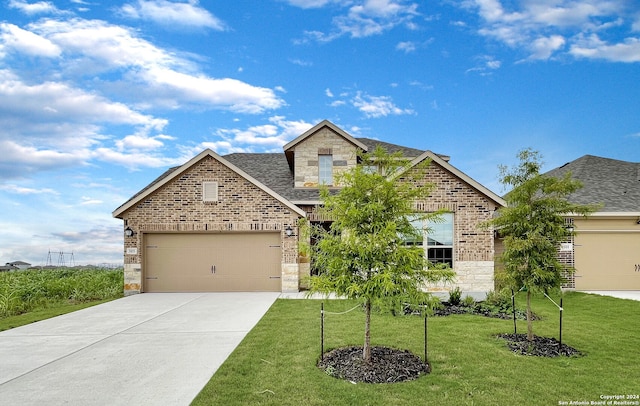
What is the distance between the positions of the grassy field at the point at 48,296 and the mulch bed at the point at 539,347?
11.2 meters

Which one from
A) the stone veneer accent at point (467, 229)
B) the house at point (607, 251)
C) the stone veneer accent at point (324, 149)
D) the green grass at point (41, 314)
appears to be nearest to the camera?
the green grass at point (41, 314)

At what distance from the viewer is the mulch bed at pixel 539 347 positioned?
24.3 feet

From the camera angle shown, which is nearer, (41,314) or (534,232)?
(534,232)

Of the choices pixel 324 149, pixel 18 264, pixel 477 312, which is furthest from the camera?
pixel 18 264

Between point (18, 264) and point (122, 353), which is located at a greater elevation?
point (122, 353)

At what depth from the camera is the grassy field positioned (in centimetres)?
1184

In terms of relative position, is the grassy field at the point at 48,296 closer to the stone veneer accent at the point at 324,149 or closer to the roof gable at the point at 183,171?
the roof gable at the point at 183,171

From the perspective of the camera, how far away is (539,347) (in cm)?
777

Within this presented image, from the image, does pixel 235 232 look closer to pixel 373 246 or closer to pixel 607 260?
pixel 373 246

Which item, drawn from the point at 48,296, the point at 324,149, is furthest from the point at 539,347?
the point at 48,296

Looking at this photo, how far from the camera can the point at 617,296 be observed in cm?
1409

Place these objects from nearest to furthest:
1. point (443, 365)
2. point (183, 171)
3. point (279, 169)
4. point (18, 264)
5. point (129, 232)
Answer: point (443, 365) → point (129, 232) → point (183, 171) → point (279, 169) → point (18, 264)

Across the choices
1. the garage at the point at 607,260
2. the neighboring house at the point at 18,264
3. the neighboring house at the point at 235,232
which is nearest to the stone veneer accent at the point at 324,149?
the neighboring house at the point at 235,232

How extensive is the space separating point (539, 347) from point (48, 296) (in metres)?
15.4
